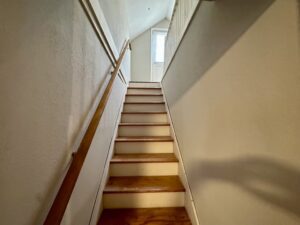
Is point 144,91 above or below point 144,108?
above

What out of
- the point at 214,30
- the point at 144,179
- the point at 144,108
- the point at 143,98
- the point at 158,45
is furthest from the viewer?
the point at 158,45

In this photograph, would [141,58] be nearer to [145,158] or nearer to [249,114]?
[145,158]

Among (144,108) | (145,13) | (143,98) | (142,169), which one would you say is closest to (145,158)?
(142,169)

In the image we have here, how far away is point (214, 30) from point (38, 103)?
3.12 ft

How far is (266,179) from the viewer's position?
2.05ft

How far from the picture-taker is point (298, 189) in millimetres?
497

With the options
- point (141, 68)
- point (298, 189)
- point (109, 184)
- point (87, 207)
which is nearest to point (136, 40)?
point (141, 68)

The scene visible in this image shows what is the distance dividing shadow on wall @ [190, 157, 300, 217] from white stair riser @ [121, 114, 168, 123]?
176 cm

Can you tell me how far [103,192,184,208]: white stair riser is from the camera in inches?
62.3

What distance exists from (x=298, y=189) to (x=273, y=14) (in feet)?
1.67

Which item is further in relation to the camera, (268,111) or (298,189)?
(268,111)

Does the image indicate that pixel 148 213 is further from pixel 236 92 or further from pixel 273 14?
pixel 273 14

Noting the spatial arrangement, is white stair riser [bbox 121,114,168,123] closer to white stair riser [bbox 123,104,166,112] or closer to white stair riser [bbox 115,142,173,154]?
white stair riser [bbox 123,104,166,112]

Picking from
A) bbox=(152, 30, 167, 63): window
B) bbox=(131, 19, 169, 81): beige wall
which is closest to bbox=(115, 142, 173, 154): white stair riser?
bbox=(131, 19, 169, 81): beige wall
